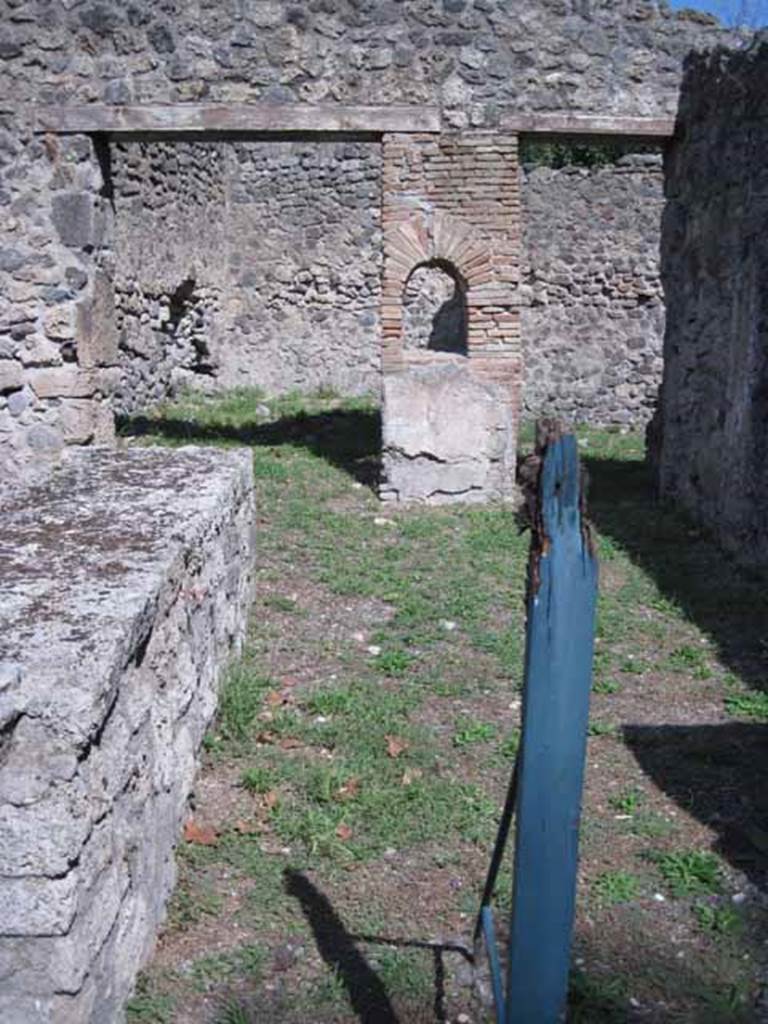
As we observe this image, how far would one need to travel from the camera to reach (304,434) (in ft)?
35.6

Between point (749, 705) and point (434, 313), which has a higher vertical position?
point (434, 313)

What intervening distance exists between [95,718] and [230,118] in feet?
A: 21.5

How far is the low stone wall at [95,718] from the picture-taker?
2.32 meters

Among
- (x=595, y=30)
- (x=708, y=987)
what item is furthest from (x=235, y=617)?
(x=595, y=30)

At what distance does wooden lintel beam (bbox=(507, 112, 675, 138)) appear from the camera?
8.19m

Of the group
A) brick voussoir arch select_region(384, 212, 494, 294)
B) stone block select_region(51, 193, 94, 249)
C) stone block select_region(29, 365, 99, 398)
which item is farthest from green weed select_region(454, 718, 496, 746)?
stone block select_region(51, 193, 94, 249)

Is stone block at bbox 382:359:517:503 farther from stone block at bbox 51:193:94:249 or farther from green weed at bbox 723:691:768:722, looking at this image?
green weed at bbox 723:691:768:722

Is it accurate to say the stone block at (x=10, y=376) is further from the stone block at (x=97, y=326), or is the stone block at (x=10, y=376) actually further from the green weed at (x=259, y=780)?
the green weed at (x=259, y=780)

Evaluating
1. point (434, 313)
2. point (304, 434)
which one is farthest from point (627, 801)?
point (434, 313)

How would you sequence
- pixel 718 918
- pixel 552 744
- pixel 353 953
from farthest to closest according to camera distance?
pixel 718 918, pixel 353 953, pixel 552 744

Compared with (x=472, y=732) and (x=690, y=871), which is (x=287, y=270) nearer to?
(x=472, y=732)

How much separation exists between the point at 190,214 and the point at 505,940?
11.4 metres

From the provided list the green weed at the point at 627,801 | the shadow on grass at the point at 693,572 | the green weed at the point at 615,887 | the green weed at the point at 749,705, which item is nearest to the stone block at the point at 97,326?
the shadow on grass at the point at 693,572

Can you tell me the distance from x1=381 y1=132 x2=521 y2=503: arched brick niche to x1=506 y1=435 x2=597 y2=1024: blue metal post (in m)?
6.32
